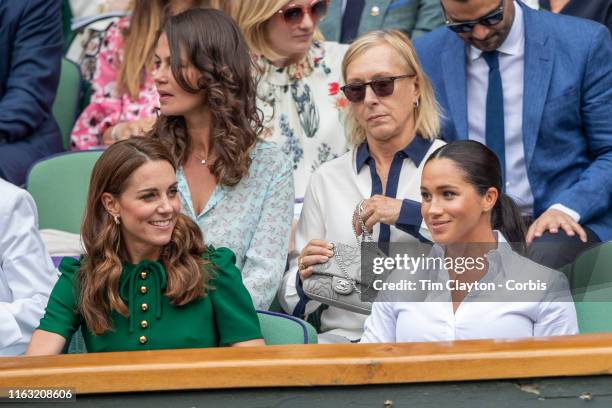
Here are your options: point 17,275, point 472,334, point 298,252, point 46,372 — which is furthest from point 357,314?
point 46,372

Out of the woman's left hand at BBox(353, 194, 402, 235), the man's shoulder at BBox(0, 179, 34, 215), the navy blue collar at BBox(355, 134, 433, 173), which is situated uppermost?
the navy blue collar at BBox(355, 134, 433, 173)

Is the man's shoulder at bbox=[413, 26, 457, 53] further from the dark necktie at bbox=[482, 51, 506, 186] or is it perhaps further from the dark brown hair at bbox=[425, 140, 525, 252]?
the dark brown hair at bbox=[425, 140, 525, 252]

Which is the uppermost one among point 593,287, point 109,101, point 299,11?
point 299,11

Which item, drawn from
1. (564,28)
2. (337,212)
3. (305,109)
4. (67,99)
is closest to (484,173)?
(337,212)

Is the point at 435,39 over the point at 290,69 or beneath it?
over

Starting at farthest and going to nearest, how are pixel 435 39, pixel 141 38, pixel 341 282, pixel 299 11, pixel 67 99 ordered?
pixel 67 99, pixel 141 38, pixel 299 11, pixel 435 39, pixel 341 282

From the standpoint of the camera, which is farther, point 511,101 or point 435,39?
point 435,39

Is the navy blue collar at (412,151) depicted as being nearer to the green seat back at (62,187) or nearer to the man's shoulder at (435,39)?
the man's shoulder at (435,39)

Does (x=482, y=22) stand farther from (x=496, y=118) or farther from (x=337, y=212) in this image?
(x=337, y=212)

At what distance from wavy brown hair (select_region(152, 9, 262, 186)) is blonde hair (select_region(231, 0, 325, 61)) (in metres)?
0.65

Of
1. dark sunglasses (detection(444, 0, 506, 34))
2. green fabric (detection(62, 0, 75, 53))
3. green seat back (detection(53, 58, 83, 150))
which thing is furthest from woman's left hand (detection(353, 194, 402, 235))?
green fabric (detection(62, 0, 75, 53))

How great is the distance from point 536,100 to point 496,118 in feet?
0.52

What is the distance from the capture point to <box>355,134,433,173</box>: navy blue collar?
13.5ft

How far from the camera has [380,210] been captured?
12.8 feet
